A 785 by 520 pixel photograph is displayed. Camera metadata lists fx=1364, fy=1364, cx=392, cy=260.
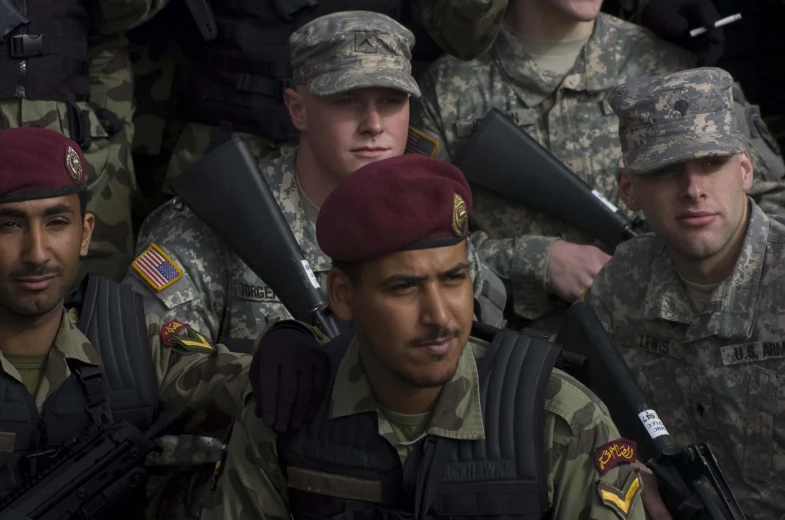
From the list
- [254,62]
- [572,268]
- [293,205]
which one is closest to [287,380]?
[293,205]

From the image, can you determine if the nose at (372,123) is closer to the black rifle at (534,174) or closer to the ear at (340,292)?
the black rifle at (534,174)

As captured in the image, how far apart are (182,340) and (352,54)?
1411 mm

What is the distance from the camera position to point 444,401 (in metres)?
3.73

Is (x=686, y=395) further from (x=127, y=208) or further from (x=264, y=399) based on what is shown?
(x=127, y=208)

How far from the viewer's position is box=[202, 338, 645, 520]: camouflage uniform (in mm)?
3641

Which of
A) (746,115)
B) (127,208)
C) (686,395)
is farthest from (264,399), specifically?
(746,115)

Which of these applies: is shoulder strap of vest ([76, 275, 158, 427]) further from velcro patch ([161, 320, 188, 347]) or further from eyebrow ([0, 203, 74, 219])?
eyebrow ([0, 203, 74, 219])

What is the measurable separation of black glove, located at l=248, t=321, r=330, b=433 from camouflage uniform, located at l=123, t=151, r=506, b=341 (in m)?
1.40

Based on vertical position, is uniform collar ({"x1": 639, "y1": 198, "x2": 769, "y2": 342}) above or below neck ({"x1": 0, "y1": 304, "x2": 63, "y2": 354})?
above

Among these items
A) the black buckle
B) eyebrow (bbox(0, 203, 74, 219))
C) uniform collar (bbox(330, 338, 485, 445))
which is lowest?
uniform collar (bbox(330, 338, 485, 445))

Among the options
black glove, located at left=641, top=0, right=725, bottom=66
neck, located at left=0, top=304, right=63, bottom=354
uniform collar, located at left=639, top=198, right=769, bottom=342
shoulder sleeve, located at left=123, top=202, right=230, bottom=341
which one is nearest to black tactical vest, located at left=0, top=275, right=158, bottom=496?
neck, located at left=0, top=304, right=63, bottom=354

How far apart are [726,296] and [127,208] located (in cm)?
271

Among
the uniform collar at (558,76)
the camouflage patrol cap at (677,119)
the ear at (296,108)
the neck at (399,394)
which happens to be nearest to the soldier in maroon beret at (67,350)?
the neck at (399,394)

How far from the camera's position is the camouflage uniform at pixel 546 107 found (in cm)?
613
